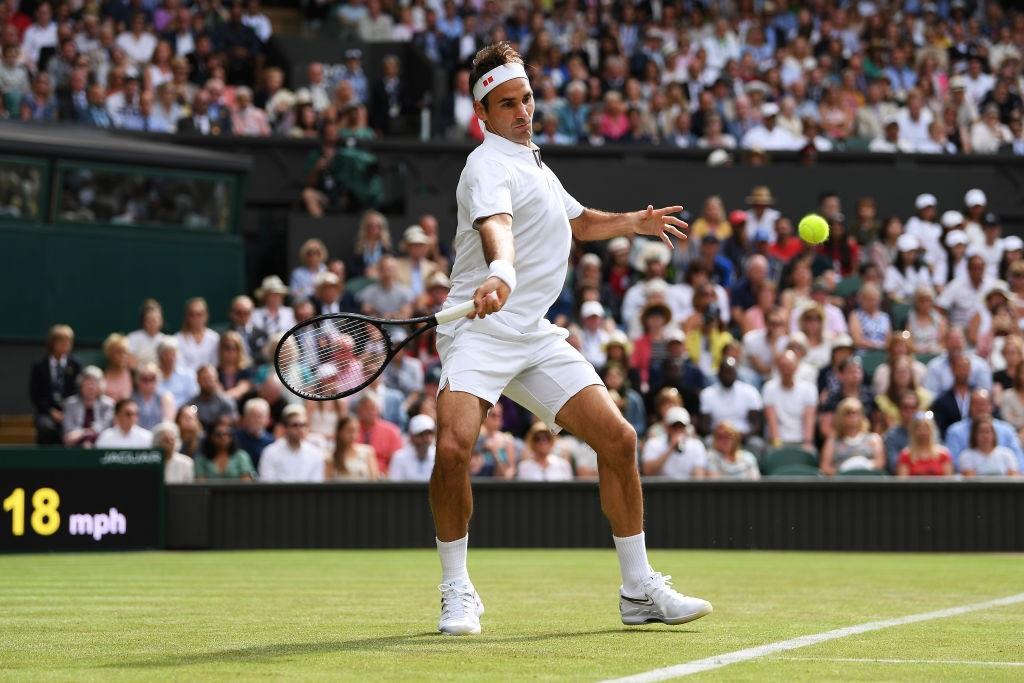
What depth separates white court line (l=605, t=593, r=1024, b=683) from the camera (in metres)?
5.07

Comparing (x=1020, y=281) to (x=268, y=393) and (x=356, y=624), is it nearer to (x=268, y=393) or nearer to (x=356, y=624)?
(x=268, y=393)

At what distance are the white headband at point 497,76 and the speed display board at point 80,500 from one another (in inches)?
294

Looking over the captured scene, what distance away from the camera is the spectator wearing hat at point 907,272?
18359 millimetres

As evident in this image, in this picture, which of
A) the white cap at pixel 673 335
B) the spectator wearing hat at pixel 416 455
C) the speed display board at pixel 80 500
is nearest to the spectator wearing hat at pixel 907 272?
the white cap at pixel 673 335

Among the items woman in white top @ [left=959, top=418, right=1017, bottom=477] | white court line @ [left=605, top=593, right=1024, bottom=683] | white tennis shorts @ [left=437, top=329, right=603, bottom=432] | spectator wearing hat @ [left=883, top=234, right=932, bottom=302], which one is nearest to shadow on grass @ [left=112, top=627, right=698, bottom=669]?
white court line @ [left=605, top=593, right=1024, bottom=683]

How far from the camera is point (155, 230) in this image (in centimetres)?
1875

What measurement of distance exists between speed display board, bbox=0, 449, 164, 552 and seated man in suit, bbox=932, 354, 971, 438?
687 cm

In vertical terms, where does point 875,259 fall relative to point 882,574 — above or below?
above

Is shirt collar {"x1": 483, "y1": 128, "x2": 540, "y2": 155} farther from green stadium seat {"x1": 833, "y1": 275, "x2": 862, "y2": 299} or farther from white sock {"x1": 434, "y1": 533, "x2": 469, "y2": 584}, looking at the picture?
green stadium seat {"x1": 833, "y1": 275, "x2": 862, "y2": 299}

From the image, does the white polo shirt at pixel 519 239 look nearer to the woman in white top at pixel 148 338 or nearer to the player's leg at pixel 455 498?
the player's leg at pixel 455 498

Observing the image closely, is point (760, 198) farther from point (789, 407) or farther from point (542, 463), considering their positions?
point (542, 463)

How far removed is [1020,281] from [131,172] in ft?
30.9

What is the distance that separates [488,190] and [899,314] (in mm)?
12212

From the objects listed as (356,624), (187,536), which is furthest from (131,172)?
(356,624)
